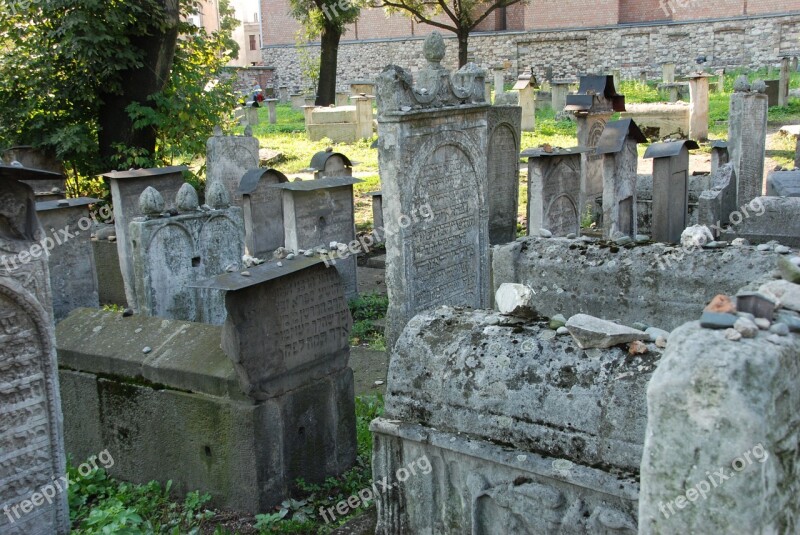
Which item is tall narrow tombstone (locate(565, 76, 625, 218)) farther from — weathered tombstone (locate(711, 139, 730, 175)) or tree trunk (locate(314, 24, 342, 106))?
tree trunk (locate(314, 24, 342, 106))

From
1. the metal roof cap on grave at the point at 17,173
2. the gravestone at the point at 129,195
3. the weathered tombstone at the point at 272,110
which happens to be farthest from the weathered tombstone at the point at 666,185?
the weathered tombstone at the point at 272,110

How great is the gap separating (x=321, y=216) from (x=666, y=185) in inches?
144

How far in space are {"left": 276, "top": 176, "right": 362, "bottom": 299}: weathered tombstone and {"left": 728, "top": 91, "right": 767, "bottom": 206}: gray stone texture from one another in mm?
4988

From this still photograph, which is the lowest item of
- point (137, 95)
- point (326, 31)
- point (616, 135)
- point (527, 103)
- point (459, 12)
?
point (616, 135)

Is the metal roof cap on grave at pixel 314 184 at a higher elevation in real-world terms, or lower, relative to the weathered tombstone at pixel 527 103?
lower

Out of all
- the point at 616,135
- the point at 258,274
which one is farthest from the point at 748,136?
the point at 258,274

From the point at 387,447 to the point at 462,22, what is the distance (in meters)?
22.4

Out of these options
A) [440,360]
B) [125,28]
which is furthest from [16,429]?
[125,28]

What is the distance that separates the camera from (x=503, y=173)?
33.2ft

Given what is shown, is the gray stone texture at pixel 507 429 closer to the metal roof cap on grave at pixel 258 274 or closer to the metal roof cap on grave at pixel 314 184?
the metal roof cap on grave at pixel 258 274

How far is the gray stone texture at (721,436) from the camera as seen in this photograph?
1.66m

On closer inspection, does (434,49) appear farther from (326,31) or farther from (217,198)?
(326,31)

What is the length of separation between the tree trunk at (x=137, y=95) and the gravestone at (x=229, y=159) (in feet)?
6.52

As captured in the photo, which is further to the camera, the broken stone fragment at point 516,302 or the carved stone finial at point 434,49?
the carved stone finial at point 434,49
